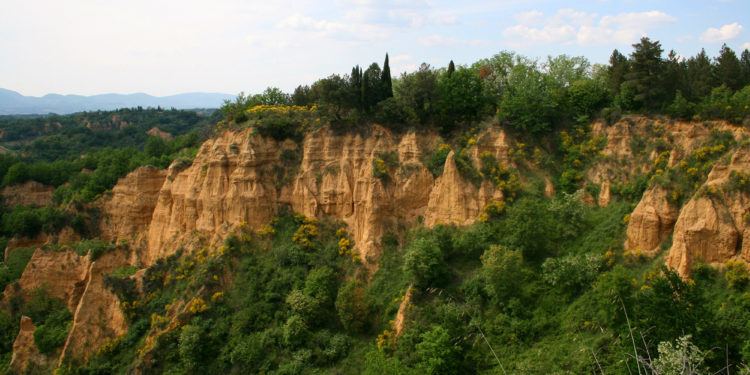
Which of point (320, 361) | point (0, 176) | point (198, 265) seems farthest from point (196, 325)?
point (0, 176)

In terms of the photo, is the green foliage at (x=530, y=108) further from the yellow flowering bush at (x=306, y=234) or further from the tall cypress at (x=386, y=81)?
the yellow flowering bush at (x=306, y=234)

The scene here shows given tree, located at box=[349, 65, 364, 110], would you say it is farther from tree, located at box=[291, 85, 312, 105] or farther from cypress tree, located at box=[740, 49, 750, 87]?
cypress tree, located at box=[740, 49, 750, 87]

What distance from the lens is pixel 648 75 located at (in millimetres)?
34406

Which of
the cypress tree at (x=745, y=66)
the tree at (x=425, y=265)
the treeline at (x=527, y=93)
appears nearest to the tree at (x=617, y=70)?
the treeline at (x=527, y=93)

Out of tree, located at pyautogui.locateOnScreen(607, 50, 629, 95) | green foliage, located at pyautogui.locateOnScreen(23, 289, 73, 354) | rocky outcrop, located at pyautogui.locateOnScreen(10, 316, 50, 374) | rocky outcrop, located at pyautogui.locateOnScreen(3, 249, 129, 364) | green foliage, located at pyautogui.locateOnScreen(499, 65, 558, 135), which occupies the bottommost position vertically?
rocky outcrop, located at pyautogui.locateOnScreen(10, 316, 50, 374)

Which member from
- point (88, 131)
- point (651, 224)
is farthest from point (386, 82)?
point (88, 131)

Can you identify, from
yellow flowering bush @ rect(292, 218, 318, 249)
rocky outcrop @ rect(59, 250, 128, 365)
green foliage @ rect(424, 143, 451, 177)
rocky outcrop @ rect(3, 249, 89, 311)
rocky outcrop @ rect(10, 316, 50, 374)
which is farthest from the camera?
rocky outcrop @ rect(3, 249, 89, 311)

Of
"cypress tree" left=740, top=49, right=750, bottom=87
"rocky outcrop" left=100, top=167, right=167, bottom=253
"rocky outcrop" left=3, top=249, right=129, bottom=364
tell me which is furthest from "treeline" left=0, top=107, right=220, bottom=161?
"cypress tree" left=740, top=49, right=750, bottom=87

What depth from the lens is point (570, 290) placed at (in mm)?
26531

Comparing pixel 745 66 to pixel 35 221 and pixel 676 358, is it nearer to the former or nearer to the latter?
pixel 676 358

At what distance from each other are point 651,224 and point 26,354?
3813 centimetres

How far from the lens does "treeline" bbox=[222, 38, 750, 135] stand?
111ft

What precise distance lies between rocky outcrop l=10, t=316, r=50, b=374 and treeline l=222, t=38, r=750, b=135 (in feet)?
63.6

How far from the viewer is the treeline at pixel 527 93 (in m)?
34.0
